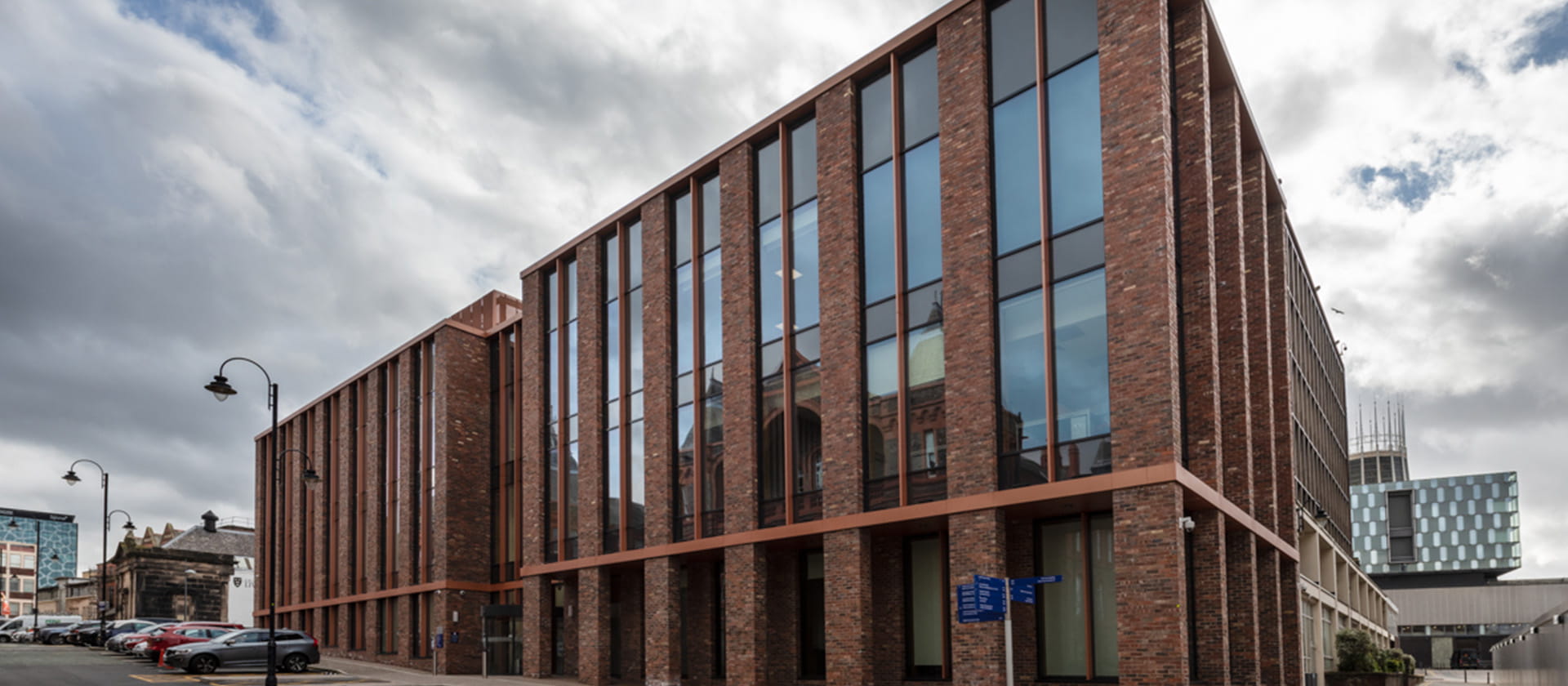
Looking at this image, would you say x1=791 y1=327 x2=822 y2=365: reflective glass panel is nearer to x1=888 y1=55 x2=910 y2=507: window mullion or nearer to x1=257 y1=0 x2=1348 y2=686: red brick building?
x1=257 y1=0 x2=1348 y2=686: red brick building

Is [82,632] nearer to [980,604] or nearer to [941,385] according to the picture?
[941,385]

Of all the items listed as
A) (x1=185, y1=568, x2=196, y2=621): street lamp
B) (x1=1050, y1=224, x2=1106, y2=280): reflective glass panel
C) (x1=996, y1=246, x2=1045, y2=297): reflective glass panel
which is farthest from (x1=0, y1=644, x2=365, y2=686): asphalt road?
(x1=185, y1=568, x2=196, y2=621): street lamp

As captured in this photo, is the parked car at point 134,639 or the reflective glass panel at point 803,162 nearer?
the reflective glass panel at point 803,162

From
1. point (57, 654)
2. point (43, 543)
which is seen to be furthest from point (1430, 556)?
point (43, 543)

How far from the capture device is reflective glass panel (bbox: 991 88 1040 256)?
23484 mm

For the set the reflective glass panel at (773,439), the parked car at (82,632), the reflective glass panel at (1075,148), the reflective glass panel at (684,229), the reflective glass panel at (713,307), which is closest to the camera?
the reflective glass panel at (1075,148)

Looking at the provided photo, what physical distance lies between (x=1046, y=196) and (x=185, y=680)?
24.9 metres

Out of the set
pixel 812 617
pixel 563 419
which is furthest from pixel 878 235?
pixel 563 419

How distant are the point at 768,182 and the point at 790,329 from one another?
4.30m

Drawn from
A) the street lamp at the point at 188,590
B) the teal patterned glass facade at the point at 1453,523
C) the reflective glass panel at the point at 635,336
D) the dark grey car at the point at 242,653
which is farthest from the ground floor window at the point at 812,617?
the teal patterned glass facade at the point at 1453,523

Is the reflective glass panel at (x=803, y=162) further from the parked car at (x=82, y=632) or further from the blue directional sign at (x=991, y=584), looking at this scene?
the parked car at (x=82, y=632)

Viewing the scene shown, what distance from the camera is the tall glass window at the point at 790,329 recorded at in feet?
90.3

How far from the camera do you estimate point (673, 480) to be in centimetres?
3173

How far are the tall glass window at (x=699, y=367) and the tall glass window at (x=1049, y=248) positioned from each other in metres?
9.39
